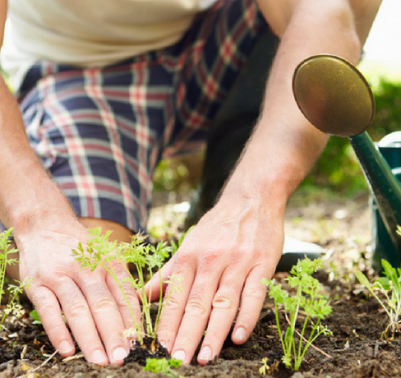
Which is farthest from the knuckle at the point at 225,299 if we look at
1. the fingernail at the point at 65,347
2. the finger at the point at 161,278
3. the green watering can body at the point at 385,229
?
the green watering can body at the point at 385,229

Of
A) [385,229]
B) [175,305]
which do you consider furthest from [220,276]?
[385,229]

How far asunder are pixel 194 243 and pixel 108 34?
1752 millimetres

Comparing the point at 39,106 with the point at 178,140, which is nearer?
the point at 39,106

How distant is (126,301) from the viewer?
1.47 m

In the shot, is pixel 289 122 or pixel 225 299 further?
pixel 289 122

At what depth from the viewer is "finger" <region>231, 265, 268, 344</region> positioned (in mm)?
1432

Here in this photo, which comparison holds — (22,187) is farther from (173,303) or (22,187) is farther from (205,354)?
(205,354)

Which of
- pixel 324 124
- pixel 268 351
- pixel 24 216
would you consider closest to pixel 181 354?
pixel 268 351

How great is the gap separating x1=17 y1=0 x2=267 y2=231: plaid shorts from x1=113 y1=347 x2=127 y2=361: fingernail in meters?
1.21

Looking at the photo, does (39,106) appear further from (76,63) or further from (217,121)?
(217,121)

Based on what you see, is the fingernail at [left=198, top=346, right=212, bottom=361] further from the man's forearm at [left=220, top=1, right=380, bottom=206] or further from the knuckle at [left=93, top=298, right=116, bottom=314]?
the man's forearm at [left=220, top=1, right=380, bottom=206]

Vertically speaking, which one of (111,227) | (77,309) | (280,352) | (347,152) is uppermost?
(77,309)

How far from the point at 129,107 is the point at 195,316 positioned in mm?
1826

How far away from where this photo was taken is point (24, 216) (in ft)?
5.70
